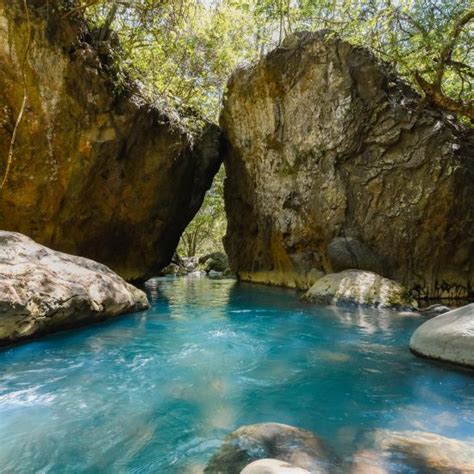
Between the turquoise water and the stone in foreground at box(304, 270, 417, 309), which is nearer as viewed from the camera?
the turquoise water

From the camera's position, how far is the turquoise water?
2689 millimetres

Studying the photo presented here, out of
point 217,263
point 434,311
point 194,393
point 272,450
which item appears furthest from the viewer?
point 217,263

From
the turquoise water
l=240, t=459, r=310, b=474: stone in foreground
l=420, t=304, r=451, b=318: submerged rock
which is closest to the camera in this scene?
l=240, t=459, r=310, b=474: stone in foreground

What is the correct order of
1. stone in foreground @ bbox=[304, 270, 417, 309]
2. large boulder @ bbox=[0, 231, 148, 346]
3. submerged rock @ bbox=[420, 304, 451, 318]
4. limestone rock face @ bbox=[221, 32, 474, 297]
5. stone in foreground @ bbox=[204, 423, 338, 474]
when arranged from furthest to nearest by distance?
limestone rock face @ bbox=[221, 32, 474, 297], stone in foreground @ bbox=[304, 270, 417, 309], submerged rock @ bbox=[420, 304, 451, 318], large boulder @ bbox=[0, 231, 148, 346], stone in foreground @ bbox=[204, 423, 338, 474]

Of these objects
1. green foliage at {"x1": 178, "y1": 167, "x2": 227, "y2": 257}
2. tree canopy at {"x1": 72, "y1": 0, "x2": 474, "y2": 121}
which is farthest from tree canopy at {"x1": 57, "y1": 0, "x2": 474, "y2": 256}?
green foliage at {"x1": 178, "y1": 167, "x2": 227, "y2": 257}

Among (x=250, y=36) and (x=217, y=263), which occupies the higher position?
(x=250, y=36)

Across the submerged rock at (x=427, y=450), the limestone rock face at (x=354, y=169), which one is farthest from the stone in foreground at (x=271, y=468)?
the limestone rock face at (x=354, y=169)

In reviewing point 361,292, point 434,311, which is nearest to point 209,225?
point 361,292

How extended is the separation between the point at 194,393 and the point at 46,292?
312 cm

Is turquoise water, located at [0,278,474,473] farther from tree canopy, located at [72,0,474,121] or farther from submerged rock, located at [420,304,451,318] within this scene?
tree canopy, located at [72,0,474,121]

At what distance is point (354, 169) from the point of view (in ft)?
39.2

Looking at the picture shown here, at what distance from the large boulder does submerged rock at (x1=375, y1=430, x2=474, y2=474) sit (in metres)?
4.61

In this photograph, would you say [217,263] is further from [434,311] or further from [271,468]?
[271,468]

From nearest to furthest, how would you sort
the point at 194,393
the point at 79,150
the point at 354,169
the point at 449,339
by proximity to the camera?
the point at 194,393 < the point at 449,339 < the point at 79,150 < the point at 354,169
